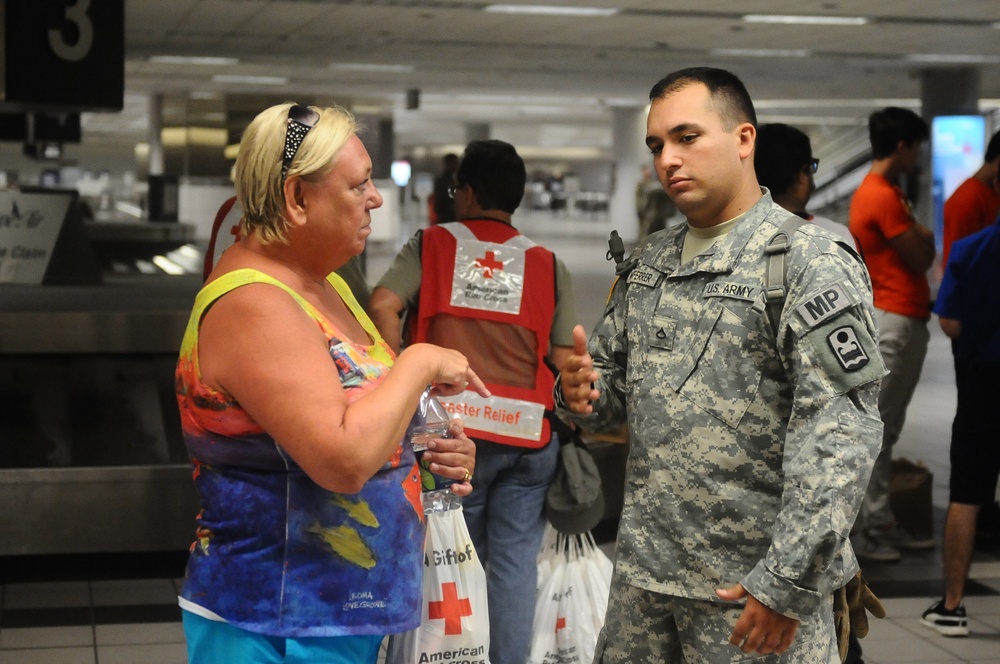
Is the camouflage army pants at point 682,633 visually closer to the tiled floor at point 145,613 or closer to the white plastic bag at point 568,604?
the white plastic bag at point 568,604

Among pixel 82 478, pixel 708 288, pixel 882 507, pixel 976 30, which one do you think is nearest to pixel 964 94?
pixel 976 30

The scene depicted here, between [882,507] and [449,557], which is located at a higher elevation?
[449,557]

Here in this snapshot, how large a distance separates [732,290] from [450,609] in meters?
0.77

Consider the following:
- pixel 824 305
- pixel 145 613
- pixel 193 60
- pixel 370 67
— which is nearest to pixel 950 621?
pixel 824 305

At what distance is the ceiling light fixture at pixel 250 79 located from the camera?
24.3 meters

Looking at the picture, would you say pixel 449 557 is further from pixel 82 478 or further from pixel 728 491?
pixel 82 478

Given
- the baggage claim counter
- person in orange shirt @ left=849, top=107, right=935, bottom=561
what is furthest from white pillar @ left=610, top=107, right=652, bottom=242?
person in orange shirt @ left=849, top=107, right=935, bottom=561

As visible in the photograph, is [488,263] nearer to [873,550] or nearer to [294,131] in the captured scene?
[294,131]

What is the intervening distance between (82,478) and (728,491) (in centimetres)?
401

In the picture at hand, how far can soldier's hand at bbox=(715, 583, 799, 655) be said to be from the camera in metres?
1.89

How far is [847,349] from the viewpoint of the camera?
1914 millimetres

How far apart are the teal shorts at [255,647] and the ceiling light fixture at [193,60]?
19.8 m

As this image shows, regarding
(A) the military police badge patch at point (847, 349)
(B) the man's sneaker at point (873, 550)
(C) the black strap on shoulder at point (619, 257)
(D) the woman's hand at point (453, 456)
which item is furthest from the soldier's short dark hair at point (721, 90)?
(B) the man's sneaker at point (873, 550)

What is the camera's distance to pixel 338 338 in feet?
6.19
